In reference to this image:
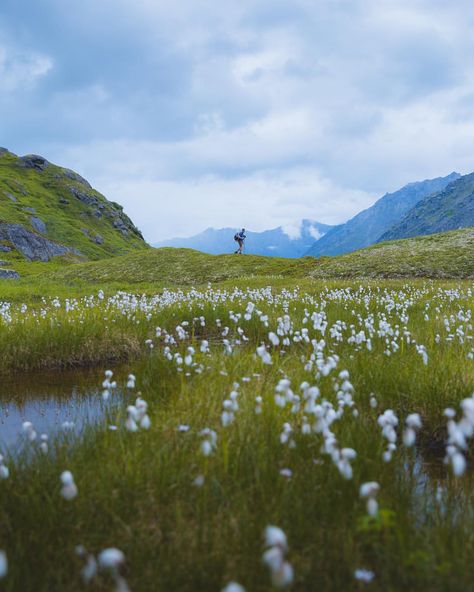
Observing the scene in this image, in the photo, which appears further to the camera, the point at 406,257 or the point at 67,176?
the point at 67,176

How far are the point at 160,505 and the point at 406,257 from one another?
3143 cm

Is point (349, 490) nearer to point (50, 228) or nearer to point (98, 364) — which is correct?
point (98, 364)

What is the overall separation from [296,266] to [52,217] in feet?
315

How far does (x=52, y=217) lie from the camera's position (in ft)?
373

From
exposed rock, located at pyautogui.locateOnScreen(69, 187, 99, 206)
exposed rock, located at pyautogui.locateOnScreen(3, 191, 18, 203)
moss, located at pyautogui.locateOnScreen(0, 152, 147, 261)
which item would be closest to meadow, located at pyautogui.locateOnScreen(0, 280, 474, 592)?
moss, located at pyautogui.locateOnScreen(0, 152, 147, 261)

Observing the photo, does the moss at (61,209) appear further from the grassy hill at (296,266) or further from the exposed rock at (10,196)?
the grassy hill at (296,266)

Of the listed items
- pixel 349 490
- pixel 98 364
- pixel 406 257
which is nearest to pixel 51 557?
pixel 349 490

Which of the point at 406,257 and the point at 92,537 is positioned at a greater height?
the point at 406,257

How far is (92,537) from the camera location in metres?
2.82

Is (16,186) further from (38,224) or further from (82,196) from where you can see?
(38,224)

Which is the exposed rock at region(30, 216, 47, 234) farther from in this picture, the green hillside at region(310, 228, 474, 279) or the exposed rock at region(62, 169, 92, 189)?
the green hillside at region(310, 228, 474, 279)

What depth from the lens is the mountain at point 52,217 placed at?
8375cm

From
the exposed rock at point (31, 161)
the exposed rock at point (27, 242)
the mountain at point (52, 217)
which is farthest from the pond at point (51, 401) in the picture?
the exposed rock at point (31, 161)

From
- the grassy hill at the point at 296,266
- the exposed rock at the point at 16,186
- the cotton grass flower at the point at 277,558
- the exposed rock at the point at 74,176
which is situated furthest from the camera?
the exposed rock at the point at 74,176
